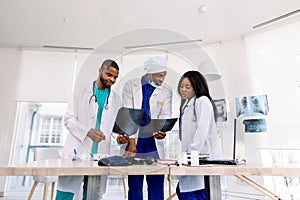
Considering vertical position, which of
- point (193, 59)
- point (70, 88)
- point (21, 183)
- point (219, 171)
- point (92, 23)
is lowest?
point (21, 183)

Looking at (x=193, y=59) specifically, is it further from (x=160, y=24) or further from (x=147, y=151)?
(x=160, y=24)

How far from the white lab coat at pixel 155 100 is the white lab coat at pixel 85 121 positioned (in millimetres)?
71

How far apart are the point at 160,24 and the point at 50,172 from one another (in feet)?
8.01

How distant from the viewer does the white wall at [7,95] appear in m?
3.06

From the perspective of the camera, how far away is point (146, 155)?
116 cm

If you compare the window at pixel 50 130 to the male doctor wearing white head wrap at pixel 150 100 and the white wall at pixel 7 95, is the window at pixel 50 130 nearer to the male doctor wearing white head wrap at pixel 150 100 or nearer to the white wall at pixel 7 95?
the white wall at pixel 7 95

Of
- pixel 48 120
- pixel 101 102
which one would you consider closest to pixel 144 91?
pixel 101 102

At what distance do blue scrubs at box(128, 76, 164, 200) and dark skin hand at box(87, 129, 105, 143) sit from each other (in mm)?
227

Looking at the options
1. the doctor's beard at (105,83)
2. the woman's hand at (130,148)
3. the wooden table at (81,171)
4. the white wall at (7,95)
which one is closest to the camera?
the wooden table at (81,171)

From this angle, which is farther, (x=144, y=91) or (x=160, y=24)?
(x=160, y=24)

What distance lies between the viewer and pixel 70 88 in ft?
10.7

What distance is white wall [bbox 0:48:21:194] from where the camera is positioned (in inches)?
120

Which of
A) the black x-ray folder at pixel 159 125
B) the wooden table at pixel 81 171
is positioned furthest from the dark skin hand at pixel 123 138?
the wooden table at pixel 81 171

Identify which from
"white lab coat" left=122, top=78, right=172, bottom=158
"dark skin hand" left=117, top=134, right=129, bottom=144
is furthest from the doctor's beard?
"dark skin hand" left=117, top=134, right=129, bottom=144
